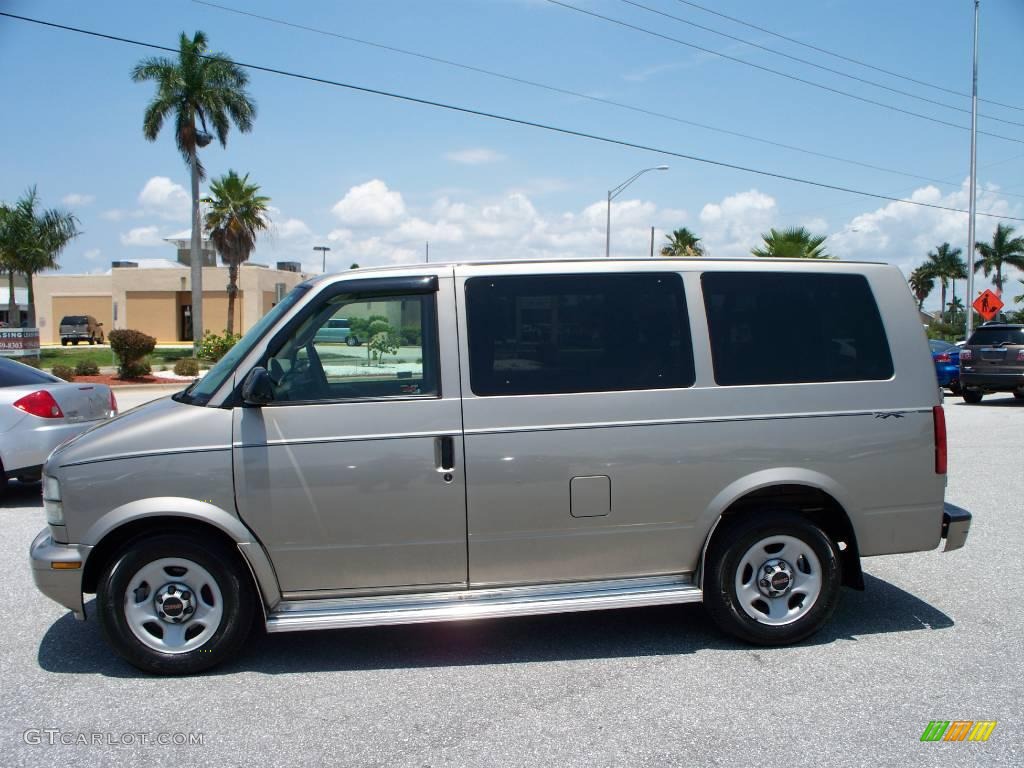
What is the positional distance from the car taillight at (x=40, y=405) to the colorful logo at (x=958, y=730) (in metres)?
7.86

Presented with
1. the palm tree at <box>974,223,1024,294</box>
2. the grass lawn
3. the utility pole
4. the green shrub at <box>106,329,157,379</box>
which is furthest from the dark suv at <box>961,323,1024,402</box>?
the palm tree at <box>974,223,1024,294</box>

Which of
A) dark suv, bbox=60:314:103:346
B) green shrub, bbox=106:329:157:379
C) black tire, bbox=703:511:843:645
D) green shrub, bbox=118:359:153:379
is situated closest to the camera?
black tire, bbox=703:511:843:645

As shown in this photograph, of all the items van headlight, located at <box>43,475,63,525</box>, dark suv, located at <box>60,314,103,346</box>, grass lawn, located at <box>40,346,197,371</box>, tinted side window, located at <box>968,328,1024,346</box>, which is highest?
dark suv, located at <box>60,314,103,346</box>

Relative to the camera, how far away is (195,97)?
3450 cm

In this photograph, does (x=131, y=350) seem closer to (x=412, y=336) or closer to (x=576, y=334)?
(x=412, y=336)

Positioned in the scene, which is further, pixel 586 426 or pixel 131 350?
pixel 131 350

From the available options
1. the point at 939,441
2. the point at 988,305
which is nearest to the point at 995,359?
the point at 988,305

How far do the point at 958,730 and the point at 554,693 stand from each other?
180 centimetres

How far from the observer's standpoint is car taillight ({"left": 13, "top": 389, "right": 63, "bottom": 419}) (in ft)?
26.9

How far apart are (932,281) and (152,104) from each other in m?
79.2

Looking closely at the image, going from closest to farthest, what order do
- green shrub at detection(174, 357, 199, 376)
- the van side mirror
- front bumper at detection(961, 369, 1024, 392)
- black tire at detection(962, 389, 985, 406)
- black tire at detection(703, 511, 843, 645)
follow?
1. the van side mirror
2. black tire at detection(703, 511, 843, 645)
3. front bumper at detection(961, 369, 1024, 392)
4. black tire at detection(962, 389, 985, 406)
5. green shrub at detection(174, 357, 199, 376)

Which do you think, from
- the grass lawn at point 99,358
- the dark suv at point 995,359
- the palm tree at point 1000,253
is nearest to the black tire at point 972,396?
the dark suv at point 995,359

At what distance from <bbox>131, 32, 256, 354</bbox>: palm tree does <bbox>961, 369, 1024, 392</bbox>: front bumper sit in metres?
26.7

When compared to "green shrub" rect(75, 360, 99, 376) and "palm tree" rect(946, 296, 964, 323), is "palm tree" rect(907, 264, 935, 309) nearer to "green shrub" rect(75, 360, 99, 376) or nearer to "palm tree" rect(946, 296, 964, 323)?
"palm tree" rect(946, 296, 964, 323)
